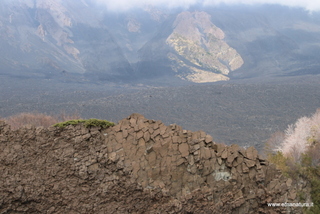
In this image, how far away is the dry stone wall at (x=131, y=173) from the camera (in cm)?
1048

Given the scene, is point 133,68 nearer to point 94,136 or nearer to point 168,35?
point 168,35

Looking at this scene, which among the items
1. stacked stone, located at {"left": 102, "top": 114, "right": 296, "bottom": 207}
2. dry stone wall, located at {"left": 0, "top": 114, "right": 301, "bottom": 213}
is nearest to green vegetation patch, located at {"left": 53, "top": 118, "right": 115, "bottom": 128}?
dry stone wall, located at {"left": 0, "top": 114, "right": 301, "bottom": 213}

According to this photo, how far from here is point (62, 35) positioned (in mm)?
151750

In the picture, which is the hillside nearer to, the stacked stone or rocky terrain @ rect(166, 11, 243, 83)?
the stacked stone

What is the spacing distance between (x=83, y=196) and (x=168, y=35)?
146m

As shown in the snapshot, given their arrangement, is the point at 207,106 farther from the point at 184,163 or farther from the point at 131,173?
the point at 131,173

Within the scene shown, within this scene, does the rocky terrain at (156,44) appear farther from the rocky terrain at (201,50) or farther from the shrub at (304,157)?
the shrub at (304,157)

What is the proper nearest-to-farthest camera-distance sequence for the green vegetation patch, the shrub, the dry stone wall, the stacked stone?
the dry stone wall
the stacked stone
the green vegetation patch
the shrub

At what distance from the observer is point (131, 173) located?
10828 mm

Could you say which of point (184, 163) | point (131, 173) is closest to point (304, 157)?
point (184, 163)

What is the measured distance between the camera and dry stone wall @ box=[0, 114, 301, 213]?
10.5 meters

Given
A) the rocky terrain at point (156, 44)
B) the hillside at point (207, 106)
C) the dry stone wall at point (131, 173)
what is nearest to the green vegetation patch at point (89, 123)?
the dry stone wall at point (131, 173)

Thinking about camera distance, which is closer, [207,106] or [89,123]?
[89,123]

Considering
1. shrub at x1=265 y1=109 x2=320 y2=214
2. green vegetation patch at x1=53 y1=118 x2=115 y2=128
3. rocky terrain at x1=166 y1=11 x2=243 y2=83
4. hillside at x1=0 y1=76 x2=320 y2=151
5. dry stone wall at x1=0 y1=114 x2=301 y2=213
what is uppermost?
rocky terrain at x1=166 y1=11 x2=243 y2=83
